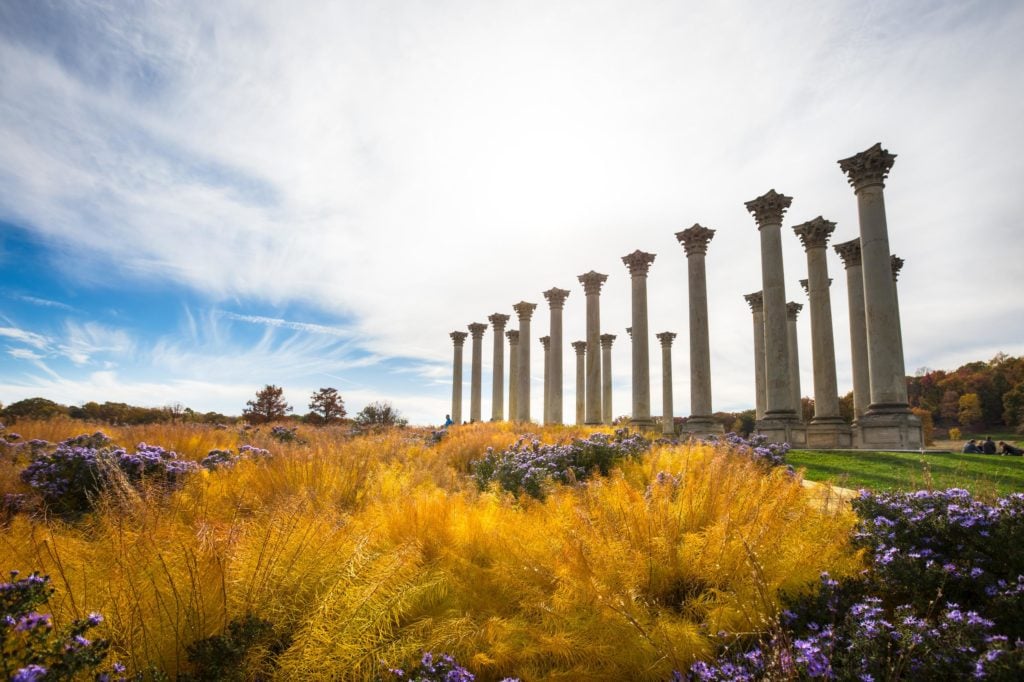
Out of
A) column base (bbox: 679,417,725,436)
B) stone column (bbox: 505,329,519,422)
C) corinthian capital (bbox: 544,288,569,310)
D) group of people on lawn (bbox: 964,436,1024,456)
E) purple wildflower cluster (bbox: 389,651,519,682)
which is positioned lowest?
purple wildflower cluster (bbox: 389,651,519,682)

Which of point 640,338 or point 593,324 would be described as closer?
point 640,338

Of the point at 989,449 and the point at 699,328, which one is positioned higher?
the point at 699,328

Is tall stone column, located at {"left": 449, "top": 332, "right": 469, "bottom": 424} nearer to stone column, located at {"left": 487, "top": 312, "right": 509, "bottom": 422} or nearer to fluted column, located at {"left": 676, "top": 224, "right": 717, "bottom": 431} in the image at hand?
stone column, located at {"left": 487, "top": 312, "right": 509, "bottom": 422}

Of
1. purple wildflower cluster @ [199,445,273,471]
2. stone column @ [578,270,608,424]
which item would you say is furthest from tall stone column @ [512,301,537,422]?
purple wildflower cluster @ [199,445,273,471]

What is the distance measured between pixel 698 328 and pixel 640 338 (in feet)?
12.8

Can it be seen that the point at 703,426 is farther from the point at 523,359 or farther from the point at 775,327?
the point at 523,359

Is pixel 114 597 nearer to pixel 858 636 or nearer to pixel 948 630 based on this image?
pixel 858 636

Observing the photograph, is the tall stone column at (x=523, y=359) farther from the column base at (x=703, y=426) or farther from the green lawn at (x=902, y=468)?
the green lawn at (x=902, y=468)

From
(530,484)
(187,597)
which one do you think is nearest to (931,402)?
(530,484)

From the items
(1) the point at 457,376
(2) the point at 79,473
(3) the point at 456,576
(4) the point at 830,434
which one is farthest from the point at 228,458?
(1) the point at 457,376

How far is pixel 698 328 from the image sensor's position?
24.6m

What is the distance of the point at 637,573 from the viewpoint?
4.28 meters

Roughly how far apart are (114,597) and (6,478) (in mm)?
5766

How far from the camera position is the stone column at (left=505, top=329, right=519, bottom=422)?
37406 millimetres
